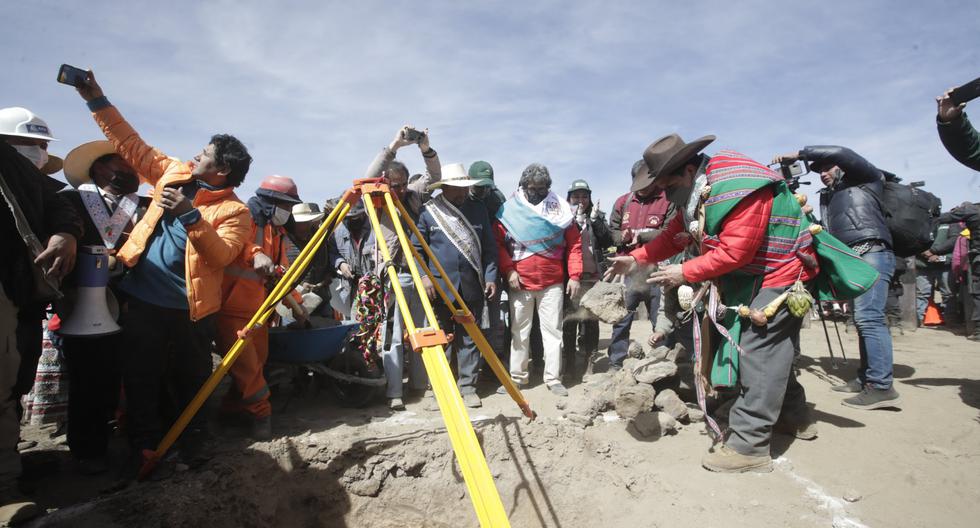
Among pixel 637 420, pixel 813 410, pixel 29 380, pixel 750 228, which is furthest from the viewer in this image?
pixel 813 410

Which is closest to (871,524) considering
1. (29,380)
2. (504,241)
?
(504,241)

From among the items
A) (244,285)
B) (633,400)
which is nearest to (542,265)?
(633,400)

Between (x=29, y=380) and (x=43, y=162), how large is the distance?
1.44 meters

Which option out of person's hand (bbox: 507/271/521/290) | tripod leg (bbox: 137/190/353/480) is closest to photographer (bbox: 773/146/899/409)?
person's hand (bbox: 507/271/521/290)

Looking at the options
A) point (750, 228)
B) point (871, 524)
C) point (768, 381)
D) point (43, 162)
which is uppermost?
point (43, 162)

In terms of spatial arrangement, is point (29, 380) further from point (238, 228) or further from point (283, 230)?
point (283, 230)

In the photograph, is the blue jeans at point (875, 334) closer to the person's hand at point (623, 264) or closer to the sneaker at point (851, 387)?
the sneaker at point (851, 387)

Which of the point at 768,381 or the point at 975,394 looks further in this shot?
the point at 975,394

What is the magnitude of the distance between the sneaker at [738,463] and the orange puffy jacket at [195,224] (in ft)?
11.1

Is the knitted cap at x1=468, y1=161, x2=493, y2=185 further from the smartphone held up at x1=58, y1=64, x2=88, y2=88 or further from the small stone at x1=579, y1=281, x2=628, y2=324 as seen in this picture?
the smartphone held up at x1=58, y1=64, x2=88, y2=88

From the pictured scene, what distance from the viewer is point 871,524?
2.75 m

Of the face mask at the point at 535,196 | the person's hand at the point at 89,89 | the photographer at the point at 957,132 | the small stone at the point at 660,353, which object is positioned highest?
the person's hand at the point at 89,89

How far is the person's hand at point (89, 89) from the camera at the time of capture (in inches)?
123

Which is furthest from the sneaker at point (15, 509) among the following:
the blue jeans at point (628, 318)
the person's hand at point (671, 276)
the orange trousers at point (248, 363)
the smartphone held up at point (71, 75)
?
the blue jeans at point (628, 318)
